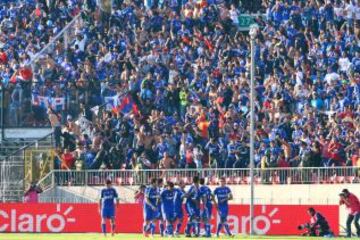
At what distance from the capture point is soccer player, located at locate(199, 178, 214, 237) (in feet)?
208

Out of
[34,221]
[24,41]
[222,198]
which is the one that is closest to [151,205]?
[222,198]

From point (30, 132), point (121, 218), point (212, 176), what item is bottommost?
point (121, 218)

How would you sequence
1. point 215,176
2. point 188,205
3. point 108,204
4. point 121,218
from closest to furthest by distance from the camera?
1. point 188,205
2. point 108,204
3. point 215,176
4. point 121,218

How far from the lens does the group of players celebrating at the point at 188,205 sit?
6331 cm

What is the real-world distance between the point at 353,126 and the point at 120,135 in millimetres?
8390

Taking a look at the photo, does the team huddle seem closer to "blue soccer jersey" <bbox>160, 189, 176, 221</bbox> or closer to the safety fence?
"blue soccer jersey" <bbox>160, 189, 176, 221</bbox>

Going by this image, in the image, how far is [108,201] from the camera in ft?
210

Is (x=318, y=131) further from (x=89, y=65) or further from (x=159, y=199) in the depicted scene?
(x=89, y=65)

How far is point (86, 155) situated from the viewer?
6856 centimetres

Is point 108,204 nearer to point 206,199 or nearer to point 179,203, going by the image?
point 179,203

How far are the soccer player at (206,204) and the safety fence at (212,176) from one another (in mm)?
2561

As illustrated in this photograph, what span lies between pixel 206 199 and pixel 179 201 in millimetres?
872

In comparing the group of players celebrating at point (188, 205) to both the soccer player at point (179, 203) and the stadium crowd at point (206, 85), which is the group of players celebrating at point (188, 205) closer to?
the soccer player at point (179, 203)

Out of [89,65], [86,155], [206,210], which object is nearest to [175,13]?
[89,65]
